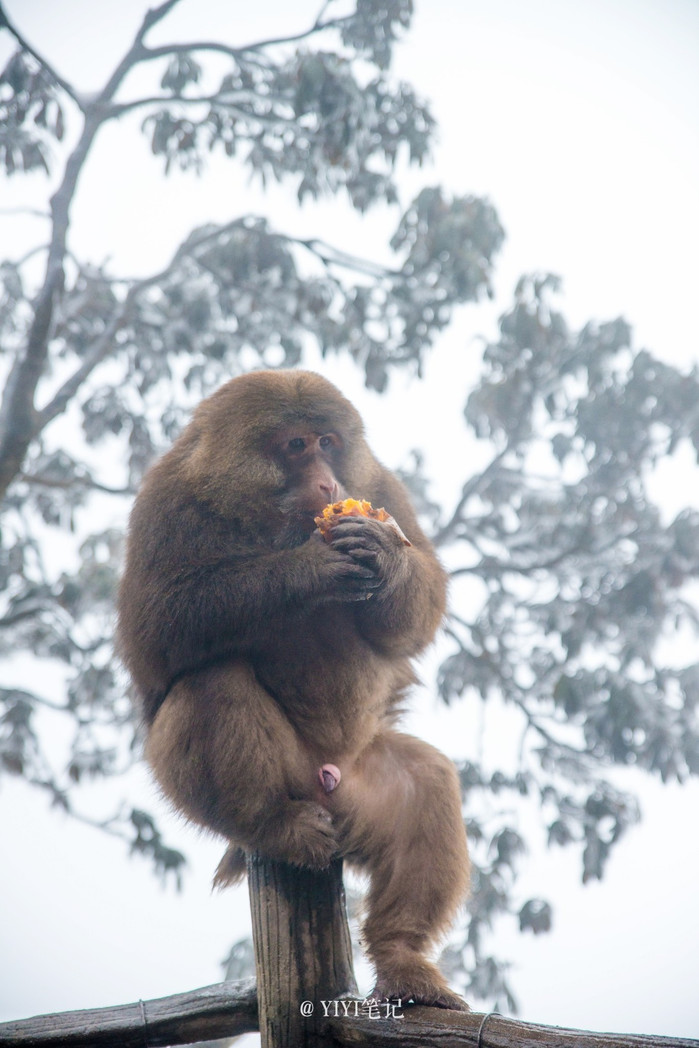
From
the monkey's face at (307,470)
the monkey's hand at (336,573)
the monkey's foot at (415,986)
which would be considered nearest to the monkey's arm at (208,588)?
the monkey's hand at (336,573)

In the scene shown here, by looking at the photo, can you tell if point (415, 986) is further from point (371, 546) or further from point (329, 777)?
point (371, 546)

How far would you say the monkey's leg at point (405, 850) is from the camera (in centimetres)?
279

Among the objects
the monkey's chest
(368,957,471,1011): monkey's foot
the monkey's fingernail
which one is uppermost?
the monkey's chest

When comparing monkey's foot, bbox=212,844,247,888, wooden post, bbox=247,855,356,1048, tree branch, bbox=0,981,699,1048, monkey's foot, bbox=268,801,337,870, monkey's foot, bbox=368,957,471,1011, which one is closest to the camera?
monkey's foot, bbox=368,957,471,1011

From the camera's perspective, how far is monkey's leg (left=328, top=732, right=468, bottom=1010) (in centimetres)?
279

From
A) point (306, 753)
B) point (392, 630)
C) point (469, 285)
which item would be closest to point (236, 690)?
point (306, 753)

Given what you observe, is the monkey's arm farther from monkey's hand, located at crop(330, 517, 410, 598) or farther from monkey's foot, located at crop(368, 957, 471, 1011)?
monkey's foot, located at crop(368, 957, 471, 1011)

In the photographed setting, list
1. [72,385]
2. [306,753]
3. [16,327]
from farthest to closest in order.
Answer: [16,327], [72,385], [306,753]

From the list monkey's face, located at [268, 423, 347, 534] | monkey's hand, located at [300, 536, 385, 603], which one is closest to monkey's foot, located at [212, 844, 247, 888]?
monkey's hand, located at [300, 536, 385, 603]

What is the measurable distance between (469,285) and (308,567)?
5.60 meters

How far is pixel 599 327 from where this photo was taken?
7.96m

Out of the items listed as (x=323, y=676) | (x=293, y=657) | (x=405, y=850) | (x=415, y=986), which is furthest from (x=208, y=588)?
(x=415, y=986)

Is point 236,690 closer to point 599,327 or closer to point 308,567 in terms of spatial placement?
point 308,567

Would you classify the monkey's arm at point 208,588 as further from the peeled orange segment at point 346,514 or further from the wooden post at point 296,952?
the wooden post at point 296,952
